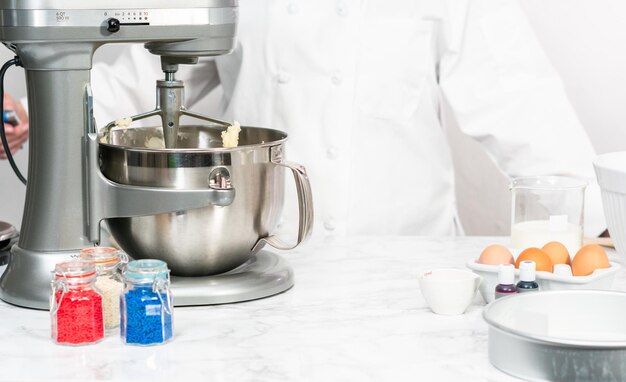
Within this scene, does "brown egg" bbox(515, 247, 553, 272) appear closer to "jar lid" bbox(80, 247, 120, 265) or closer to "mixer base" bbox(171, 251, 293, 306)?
A: "mixer base" bbox(171, 251, 293, 306)

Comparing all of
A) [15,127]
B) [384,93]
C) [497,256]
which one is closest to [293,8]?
[384,93]

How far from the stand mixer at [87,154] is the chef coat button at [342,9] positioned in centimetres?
71

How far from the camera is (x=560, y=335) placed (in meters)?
1.17

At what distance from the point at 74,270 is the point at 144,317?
107 mm

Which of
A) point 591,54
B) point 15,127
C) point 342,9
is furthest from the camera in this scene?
point 591,54

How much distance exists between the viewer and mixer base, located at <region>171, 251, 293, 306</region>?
1354mm

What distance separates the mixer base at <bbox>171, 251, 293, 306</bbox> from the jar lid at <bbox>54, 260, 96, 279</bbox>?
17 centimetres

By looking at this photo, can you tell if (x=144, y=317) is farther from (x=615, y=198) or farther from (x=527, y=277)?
(x=615, y=198)

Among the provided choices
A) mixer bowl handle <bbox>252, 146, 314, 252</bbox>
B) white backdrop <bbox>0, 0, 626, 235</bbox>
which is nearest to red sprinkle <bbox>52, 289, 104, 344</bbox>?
mixer bowl handle <bbox>252, 146, 314, 252</bbox>

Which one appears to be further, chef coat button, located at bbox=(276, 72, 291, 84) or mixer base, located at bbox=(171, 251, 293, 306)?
chef coat button, located at bbox=(276, 72, 291, 84)

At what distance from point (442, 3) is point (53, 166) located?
1.08 metres

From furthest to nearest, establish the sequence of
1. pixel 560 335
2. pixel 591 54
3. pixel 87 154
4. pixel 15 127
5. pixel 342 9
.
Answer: pixel 591 54 < pixel 15 127 < pixel 342 9 < pixel 87 154 < pixel 560 335

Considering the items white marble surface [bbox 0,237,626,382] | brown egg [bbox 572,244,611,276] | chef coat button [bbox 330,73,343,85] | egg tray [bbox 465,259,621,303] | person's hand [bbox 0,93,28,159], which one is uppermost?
chef coat button [bbox 330,73,343,85]

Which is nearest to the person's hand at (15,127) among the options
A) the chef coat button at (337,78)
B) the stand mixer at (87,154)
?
the chef coat button at (337,78)
